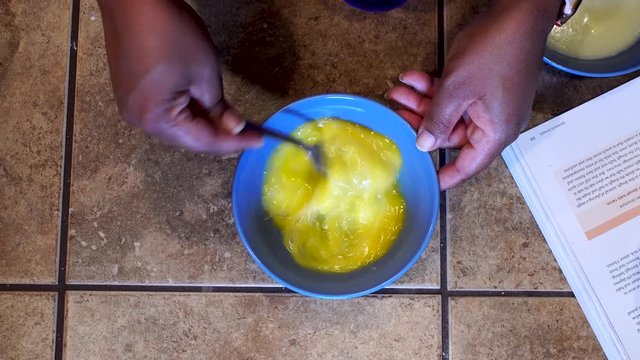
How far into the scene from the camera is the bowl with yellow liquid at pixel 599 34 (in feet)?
2.44

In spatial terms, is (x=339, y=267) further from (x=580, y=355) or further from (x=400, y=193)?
(x=580, y=355)

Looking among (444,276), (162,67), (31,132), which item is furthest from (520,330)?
(31,132)

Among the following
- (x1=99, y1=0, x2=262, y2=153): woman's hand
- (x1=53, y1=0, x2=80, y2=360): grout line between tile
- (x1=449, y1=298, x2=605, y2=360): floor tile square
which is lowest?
(x1=449, y1=298, x2=605, y2=360): floor tile square

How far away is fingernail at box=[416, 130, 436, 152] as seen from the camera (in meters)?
0.66

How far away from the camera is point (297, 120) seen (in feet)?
2.27

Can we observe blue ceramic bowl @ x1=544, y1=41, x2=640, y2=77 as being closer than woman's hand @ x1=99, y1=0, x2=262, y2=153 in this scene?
No

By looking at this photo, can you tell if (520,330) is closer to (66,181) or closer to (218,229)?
(218,229)

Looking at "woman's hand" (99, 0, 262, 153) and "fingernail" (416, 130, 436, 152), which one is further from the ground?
"woman's hand" (99, 0, 262, 153)

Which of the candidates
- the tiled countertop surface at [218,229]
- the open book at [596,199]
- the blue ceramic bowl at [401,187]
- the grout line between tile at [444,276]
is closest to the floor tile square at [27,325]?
the tiled countertop surface at [218,229]

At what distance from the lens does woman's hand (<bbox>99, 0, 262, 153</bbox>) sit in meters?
0.59

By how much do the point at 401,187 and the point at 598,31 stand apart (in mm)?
292

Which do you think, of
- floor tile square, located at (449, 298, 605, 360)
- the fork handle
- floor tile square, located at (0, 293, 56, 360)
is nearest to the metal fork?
the fork handle

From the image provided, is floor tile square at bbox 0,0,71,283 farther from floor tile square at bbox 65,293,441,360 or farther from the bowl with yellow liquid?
the bowl with yellow liquid

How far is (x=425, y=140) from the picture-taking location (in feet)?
2.17
